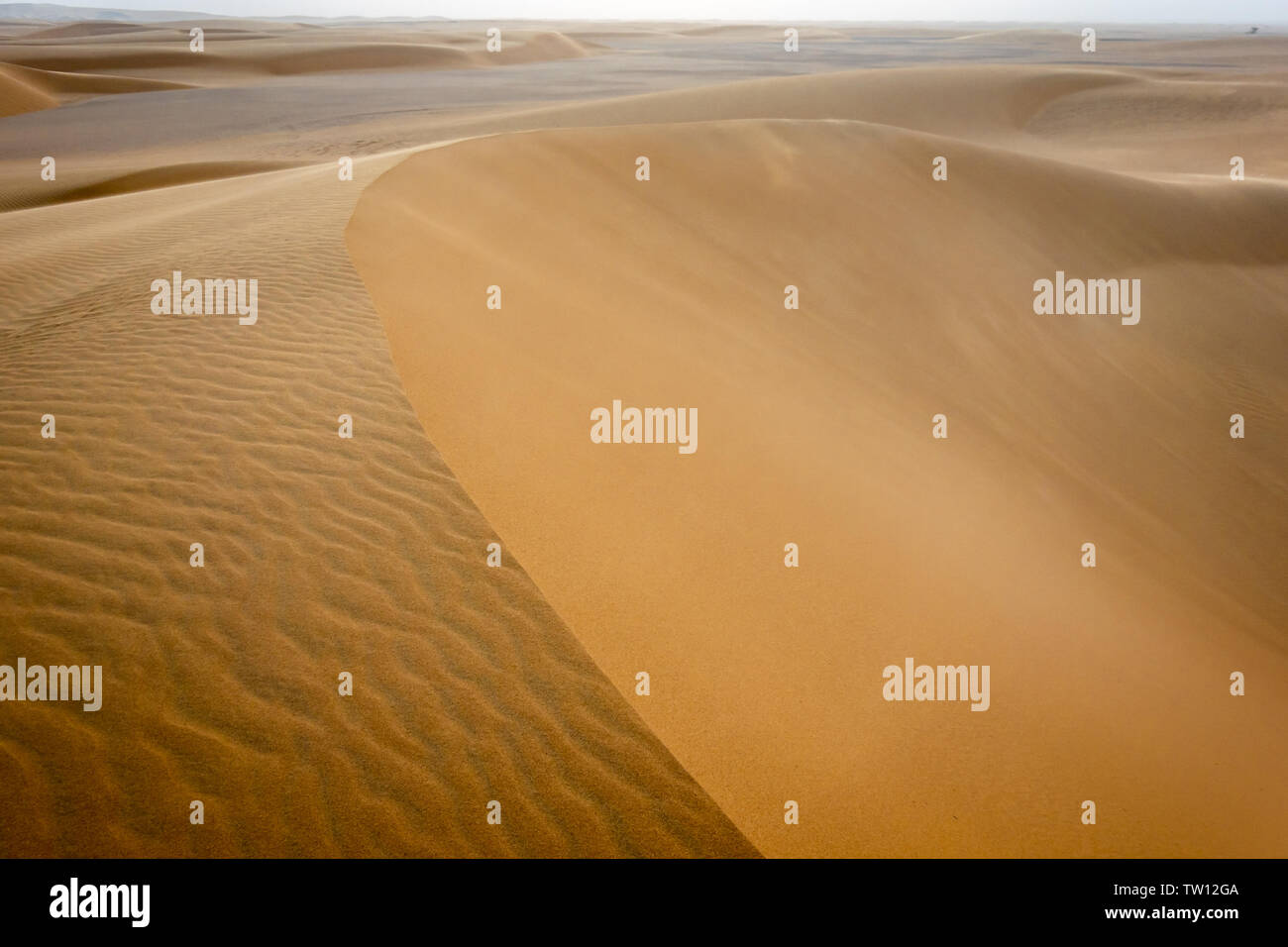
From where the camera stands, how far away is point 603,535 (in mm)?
3855

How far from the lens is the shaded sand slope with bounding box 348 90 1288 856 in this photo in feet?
11.0

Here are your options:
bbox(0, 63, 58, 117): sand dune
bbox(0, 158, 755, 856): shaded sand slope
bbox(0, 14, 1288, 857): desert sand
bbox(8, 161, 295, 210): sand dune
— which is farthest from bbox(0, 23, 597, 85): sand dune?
bbox(0, 158, 755, 856): shaded sand slope

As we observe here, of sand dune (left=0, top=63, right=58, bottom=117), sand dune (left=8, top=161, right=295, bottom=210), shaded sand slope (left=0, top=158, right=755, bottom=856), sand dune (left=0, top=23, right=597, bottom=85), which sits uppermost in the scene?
sand dune (left=0, top=23, right=597, bottom=85)

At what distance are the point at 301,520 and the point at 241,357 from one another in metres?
1.66

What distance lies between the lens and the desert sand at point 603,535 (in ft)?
9.25

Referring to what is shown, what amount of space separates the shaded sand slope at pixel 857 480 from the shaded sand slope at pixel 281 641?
0.28 m

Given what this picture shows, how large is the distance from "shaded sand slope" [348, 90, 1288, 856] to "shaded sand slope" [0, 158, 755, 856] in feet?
0.91

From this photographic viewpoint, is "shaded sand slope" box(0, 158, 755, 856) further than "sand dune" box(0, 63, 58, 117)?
No

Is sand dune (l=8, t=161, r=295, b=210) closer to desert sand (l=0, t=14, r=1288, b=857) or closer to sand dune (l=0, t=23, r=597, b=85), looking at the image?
desert sand (l=0, t=14, r=1288, b=857)

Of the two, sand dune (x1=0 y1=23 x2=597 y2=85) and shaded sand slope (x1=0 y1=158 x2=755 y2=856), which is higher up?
sand dune (x1=0 y1=23 x2=597 y2=85)

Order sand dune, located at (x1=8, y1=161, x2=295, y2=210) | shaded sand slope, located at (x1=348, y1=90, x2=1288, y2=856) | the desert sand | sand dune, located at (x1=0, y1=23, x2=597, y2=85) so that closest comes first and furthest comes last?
1. the desert sand
2. shaded sand slope, located at (x1=348, y1=90, x2=1288, y2=856)
3. sand dune, located at (x1=8, y1=161, x2=295, y2=210)
4. sand dune, located at (x1=0, y1=23, x2=597, y2=85)

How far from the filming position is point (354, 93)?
33.6 metres

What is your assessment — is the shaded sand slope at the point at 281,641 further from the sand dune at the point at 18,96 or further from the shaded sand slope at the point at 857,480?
the sand dune at the point at 18,96
